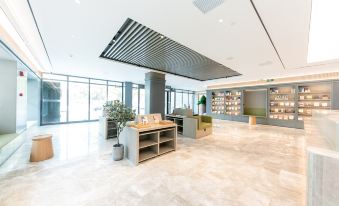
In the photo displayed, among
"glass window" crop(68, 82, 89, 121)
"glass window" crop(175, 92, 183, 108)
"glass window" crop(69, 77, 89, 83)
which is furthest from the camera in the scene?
"glass window" crop(175, 92, 183, 108)

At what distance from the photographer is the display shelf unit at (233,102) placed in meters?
10.3

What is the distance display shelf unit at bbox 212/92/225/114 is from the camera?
37.1ft

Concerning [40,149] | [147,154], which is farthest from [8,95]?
[147,154]

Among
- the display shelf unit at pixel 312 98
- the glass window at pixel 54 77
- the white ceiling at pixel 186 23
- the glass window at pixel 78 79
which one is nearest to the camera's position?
the white ceiling at pixel 186 23

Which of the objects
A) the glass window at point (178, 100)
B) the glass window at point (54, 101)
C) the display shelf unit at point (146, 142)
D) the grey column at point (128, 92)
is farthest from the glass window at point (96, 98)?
the glass window at point (178, 100)

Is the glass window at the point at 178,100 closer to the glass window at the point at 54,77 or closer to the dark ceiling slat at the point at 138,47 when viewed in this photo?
the glass window at the point at 54,77

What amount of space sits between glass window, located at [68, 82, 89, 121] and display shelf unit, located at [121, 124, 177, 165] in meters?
6.96

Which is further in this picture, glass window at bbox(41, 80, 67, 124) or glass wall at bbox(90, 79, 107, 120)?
glass wall at bbox(90, 79, 107, 120)

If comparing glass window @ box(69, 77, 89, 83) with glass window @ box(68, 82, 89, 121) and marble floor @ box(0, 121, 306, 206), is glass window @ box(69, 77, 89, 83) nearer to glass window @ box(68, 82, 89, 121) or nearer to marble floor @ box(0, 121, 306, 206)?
glass window @ box(68, 82, 89, 121)

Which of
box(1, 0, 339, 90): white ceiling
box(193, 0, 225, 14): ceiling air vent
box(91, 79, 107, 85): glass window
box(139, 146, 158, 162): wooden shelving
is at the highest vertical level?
box(1, 0, 339, 90): white ceiling

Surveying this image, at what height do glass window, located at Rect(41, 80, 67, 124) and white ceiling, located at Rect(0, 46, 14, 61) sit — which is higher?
white ceiling, located at Rect(0, 46, 14, 61)

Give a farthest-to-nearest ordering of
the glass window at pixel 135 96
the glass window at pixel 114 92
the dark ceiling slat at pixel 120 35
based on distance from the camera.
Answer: the glass window at pixel 135 96 → the glass window at pixel 114 92 → the dark ceiling slat at pixel 120 35

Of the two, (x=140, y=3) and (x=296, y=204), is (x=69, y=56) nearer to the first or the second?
(x=140, y=3)

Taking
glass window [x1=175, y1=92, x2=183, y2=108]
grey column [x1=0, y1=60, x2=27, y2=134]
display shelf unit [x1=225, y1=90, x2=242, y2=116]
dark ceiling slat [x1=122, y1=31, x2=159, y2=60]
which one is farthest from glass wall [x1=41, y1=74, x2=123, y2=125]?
display shelf unit [x1=225, y1=90, x2=242, y2=116]
